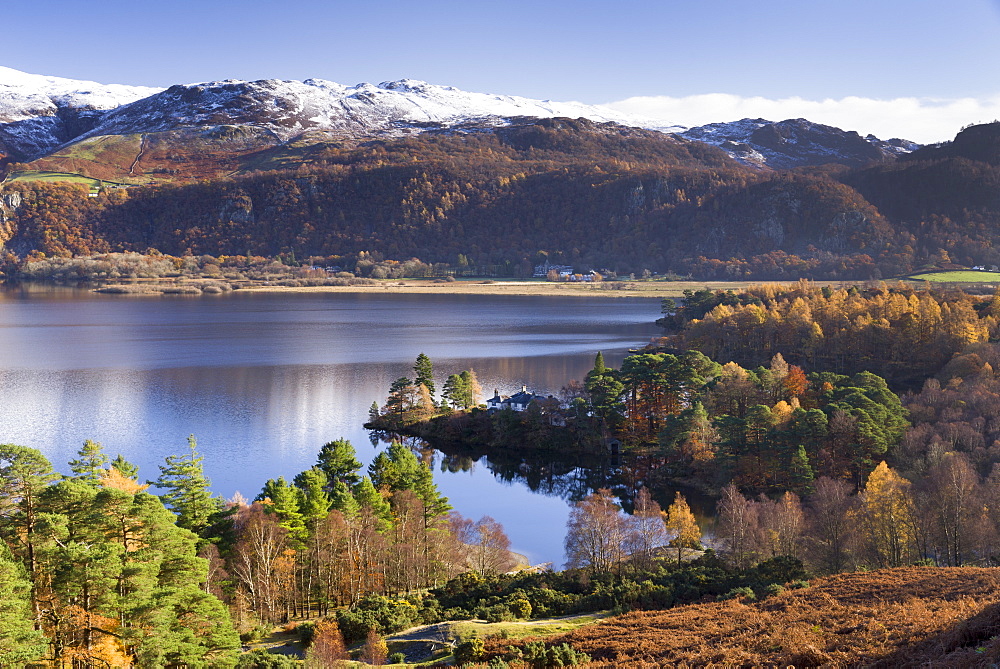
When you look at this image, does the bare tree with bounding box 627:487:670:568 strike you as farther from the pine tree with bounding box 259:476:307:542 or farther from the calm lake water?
the pine tree with bounding box 259:476:307:542

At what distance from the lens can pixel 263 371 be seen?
68.1 metres

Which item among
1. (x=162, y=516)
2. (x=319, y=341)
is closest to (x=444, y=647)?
(x=162, y=516)

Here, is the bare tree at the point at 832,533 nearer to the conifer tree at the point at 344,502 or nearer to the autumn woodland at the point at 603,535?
the autumn woodland at the point at 603,535

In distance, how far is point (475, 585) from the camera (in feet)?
75.9

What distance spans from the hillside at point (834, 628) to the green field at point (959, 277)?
Result: 115940mm

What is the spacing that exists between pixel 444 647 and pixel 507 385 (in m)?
44.0

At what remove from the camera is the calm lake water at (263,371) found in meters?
41.4

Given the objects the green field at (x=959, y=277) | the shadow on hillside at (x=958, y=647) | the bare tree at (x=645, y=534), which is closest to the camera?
the shadow on hillside at (x=958, y=647)

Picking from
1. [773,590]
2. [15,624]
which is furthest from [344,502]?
[773,590]

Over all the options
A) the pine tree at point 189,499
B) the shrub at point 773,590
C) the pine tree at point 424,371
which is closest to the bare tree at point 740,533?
the shrub at point 773,590

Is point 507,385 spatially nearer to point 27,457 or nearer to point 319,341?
point 319,341

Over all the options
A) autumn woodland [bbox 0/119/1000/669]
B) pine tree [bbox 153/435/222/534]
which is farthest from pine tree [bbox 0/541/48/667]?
pine tree [bbox 153/435/222/534]

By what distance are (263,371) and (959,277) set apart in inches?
4292

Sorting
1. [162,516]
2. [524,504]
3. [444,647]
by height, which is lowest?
[524,504]
